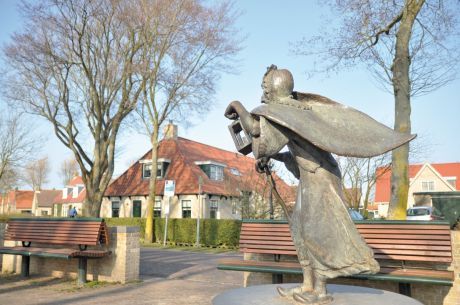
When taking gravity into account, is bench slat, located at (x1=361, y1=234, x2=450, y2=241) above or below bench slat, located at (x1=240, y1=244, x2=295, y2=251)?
above

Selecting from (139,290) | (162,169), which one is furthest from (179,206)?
(139,290)

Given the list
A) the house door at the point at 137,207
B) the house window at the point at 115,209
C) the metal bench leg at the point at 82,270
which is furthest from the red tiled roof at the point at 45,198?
the metal bench leg at the point at 82,270

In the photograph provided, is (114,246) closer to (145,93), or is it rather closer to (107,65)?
(107,65)

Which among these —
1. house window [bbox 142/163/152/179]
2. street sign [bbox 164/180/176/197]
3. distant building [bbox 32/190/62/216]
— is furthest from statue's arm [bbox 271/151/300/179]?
distant building [bbox 32/190/62/216]

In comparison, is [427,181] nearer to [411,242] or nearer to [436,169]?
[436,169]

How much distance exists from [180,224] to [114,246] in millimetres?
12998

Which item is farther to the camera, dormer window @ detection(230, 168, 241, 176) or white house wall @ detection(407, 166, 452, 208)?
white house wall @ detection(407, 166, 452, 208)

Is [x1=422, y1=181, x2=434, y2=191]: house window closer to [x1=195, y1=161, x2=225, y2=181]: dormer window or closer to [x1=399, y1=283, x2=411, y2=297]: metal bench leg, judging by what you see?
[x1=195, y1=161, x2=225, y2=181]: dormer window

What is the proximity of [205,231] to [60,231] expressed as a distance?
40.1 feet

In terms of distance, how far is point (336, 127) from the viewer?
3.34 metres

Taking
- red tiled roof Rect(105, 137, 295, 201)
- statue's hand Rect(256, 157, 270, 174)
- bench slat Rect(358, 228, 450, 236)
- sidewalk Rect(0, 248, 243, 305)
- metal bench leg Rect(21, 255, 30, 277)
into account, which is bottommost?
sidewalk Rect(0, 248, 243, 305)

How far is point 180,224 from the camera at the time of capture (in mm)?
21828

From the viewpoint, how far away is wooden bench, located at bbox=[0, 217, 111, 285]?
8.57 meters

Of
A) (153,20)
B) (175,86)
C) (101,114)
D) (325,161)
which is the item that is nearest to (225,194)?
(175,86)
